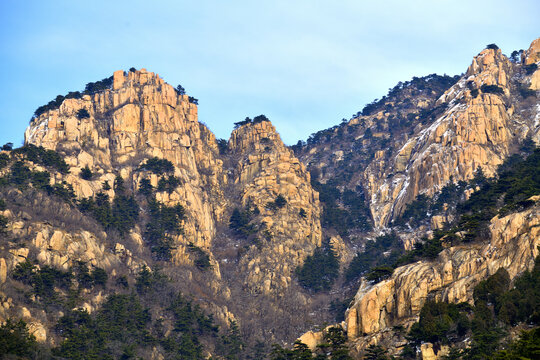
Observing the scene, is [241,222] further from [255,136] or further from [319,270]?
[255,136]

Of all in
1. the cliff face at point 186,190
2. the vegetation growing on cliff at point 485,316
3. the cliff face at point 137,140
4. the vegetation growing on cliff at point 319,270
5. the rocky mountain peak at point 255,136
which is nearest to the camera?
the vegetation growing on cliff at point 485,316

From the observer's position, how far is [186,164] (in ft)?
440

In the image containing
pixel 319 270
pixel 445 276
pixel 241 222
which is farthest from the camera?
pixel 241 222

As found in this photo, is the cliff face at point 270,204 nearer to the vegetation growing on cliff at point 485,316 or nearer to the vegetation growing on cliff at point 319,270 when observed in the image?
the vegetation growing on cliff at point 319,270

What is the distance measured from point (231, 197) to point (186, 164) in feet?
40.8

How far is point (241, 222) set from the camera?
433 feet

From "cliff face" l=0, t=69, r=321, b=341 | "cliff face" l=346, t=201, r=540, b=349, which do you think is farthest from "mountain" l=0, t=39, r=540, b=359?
"cliff face" l=0, t=69, r=321, b=341

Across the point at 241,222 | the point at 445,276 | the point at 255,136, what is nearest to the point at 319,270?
the point at 241,222

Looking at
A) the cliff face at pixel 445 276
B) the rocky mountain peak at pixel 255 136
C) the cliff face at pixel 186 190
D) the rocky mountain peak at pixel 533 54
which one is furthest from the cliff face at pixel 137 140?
the rocky mountain peak at pixel 533 54

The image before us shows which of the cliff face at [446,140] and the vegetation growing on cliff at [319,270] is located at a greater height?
the cliff face at [446,140]

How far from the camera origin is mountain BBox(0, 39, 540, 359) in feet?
255

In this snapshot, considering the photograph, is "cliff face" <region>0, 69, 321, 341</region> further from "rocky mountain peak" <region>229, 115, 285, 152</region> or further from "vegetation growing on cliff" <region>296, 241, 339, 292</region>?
"vegetation growing on cliff" <region>296, 241, 339, 292</region>

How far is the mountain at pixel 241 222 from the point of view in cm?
7762

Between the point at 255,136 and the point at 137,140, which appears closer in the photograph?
the point at 137,140
